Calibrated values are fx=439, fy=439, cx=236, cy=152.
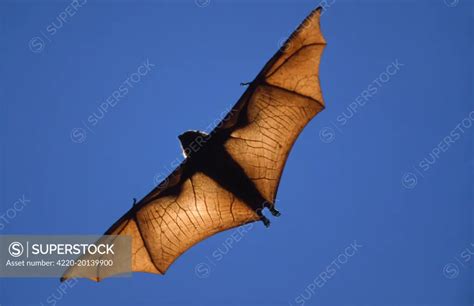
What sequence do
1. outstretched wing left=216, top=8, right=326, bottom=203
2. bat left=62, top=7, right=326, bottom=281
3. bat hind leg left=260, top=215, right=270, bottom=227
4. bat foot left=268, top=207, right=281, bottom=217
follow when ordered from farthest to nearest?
bat hind leg left=260, top=215, right=270, bottom=227
bat foot left=268, top=207, right=281, bottom=217
bat left=62, top=7, right=326, bottom=281
outstretched wing left=216, top=8, right=326, bottom=203

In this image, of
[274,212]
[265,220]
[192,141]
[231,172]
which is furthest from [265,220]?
[192,141]

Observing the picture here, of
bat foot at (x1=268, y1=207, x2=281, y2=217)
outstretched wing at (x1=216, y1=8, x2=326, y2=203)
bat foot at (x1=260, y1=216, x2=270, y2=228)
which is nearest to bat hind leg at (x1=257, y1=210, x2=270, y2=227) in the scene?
bat foot at (x1=260, y1=216, x2=270, y2=228)

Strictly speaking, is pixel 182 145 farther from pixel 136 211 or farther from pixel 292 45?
pixel 292 45

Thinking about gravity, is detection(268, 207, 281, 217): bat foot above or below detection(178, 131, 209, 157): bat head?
below

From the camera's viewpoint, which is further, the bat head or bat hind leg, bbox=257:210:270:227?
bat hind leg, bbox=257:210:270:227

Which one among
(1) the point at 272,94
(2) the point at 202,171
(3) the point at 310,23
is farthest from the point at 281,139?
(3) the point at 310,23

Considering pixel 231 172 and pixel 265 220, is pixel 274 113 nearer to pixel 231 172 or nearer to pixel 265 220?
pixel 231 172

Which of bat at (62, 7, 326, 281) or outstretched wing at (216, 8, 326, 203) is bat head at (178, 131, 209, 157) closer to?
bat at (62, 7, 326, 281)

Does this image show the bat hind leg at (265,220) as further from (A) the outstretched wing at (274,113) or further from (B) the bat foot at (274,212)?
(A) the outstretched wing at (274,113)

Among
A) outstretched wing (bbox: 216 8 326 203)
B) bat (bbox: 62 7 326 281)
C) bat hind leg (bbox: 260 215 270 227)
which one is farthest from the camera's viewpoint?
bat hind leg (bbox: 260 215 270 227)
